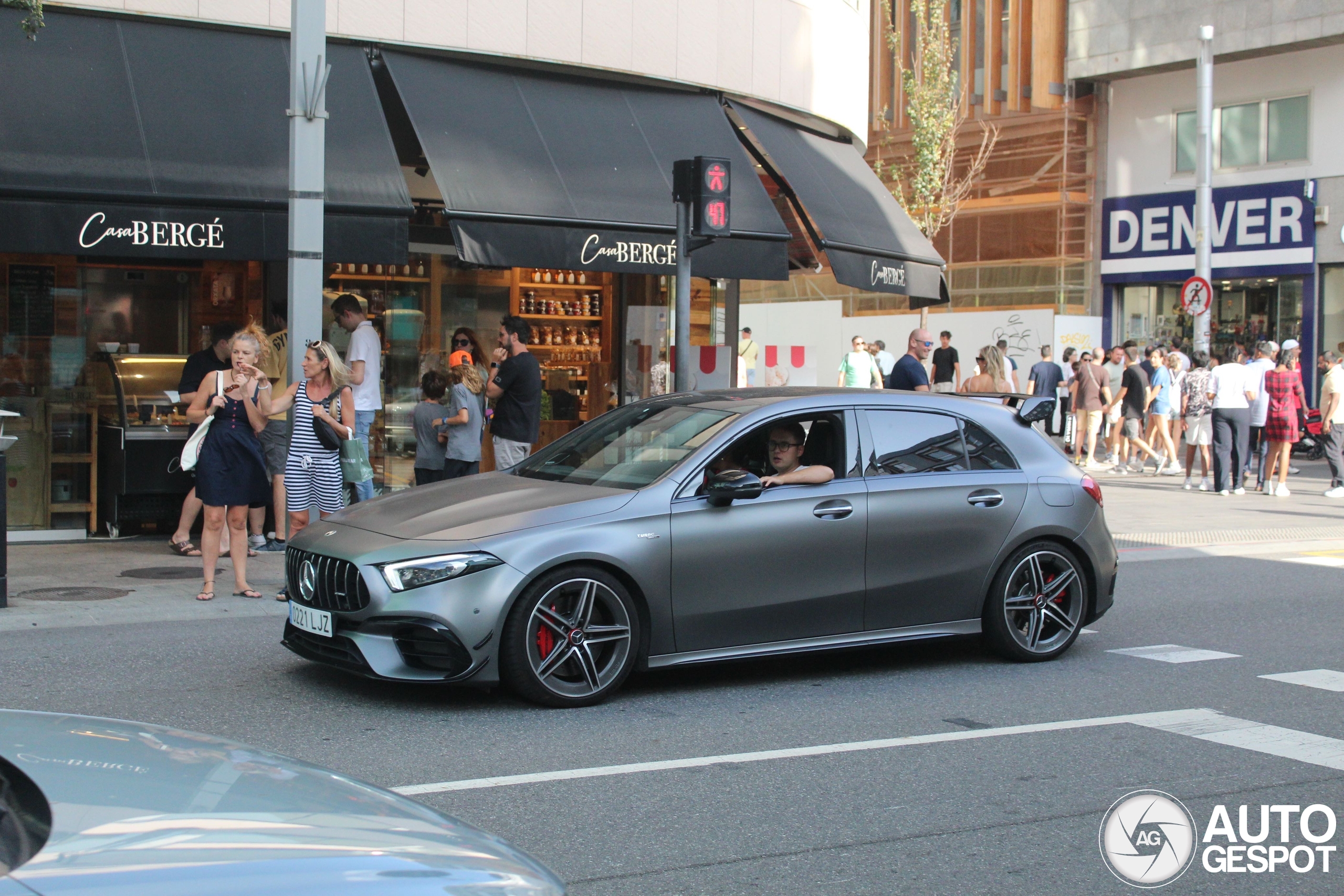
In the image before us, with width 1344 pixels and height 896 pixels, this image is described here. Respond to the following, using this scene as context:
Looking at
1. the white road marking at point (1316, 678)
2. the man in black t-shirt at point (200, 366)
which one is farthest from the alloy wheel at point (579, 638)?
the man in black t-shirt at point (200, 366)

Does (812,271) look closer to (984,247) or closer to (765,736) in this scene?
(765,736)

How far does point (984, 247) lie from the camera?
1313 inches

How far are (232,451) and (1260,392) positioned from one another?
14.3 metres

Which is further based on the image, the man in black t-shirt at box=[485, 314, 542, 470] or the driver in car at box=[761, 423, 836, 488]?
the man in black t-shirt at box=[485, 314, 542, 470]

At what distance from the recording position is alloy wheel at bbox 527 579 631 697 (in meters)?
6.20

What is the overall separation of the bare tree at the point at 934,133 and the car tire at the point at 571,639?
82.0 ft

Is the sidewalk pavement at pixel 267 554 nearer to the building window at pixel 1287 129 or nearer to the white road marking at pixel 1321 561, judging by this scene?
the white road marking at pixel 1321 561

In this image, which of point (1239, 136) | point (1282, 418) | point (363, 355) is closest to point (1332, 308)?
point (1239, 136)

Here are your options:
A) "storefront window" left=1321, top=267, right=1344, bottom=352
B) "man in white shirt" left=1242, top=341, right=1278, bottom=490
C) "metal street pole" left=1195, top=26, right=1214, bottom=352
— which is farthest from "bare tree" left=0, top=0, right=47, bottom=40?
"storefront window" left=1321, top=267, right=1344, bottom=352

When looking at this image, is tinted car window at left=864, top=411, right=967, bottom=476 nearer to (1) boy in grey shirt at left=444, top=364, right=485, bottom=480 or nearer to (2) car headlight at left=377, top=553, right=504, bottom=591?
(2) car headlight at left=377, top=553, right=504, bottom=591

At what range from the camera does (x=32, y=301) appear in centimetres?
1205

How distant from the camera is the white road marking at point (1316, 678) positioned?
7.20 metres

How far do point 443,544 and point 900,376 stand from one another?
1078 centimetres

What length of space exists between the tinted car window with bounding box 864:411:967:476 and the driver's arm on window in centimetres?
28
